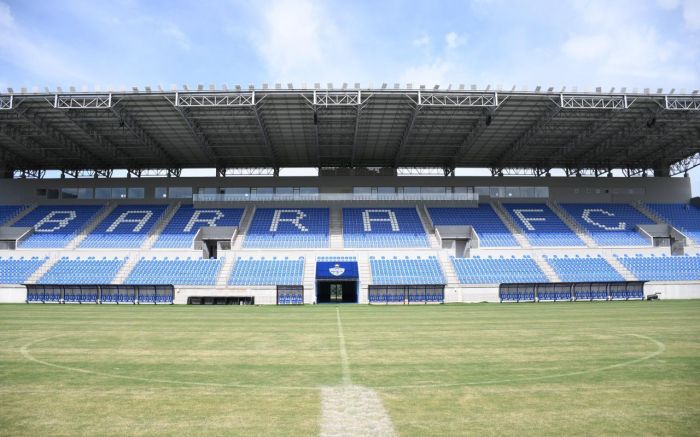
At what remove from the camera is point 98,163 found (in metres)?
55.8

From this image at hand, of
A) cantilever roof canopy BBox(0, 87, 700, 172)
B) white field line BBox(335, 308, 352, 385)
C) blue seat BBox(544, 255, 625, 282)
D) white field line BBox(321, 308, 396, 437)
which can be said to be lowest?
white field line BBox(335, 308, 352, 385)

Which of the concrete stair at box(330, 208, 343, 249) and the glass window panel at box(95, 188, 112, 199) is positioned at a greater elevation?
the glass window panel at box(95, 188, 112, 199)

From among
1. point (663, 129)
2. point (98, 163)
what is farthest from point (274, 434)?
point (98, 163)

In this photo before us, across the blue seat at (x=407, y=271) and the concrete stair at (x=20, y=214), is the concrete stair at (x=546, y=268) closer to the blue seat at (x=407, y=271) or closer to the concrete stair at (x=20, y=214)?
the blue seat at (x=407, y=271)

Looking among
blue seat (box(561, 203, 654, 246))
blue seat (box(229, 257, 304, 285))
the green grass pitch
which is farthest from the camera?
blue seat (box(561, 203, 654, 246))

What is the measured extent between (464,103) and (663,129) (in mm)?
22088

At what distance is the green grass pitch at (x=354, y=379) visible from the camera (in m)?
7.30

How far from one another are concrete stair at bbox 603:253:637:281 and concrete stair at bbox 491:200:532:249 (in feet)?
23.6

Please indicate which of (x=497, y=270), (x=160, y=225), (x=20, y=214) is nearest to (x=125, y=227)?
(x=160, y=225)

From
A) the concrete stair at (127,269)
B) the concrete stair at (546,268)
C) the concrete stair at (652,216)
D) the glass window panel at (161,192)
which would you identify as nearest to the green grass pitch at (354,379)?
the concrete stair at (127,269)

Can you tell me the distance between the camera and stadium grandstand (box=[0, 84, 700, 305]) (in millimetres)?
39125

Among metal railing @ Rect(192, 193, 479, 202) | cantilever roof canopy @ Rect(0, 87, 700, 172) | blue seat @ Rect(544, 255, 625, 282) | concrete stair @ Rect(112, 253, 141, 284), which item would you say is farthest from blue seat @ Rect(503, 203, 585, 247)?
concrete stair @ Rect(112, 253, 141, 284)

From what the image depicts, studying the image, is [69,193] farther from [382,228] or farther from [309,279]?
[382,228]

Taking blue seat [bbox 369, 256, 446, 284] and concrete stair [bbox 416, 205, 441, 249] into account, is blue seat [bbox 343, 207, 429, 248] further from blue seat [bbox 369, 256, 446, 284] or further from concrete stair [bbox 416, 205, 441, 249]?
blue seat [bbox 369, 256, 446, 284]
